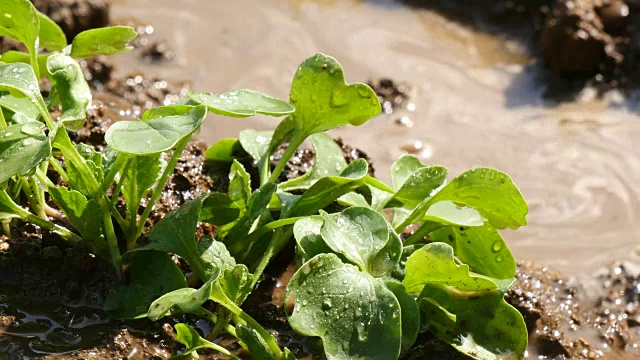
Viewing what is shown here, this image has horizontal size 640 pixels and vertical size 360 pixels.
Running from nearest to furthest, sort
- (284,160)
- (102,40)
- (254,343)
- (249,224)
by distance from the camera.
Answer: (254,343) < (249,224) < (102,40) < (284,160)

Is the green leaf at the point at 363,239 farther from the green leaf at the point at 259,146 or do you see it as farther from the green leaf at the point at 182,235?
the green leaf at the point at 259,146

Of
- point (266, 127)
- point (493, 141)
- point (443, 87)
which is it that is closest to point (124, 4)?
point (266, 127)

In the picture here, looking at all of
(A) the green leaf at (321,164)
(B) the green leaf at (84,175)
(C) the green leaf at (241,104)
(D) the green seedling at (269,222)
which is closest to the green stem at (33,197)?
(D) the green seedling at (269,222)

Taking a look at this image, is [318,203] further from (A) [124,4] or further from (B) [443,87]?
(A) [124,4]

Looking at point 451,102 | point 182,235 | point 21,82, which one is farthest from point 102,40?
point 451,102

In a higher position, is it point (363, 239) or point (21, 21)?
point (21, 21)

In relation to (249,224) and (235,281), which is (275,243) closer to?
(249,224)

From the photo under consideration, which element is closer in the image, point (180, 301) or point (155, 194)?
point (180, 301)

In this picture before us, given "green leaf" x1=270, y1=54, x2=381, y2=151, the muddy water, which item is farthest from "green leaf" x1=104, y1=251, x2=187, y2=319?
the muddy water
